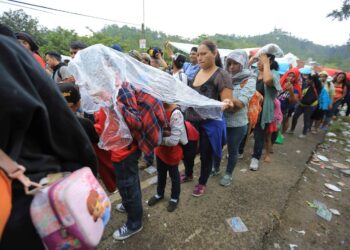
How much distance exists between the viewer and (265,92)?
3.53m

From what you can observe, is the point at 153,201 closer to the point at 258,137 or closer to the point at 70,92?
the point at 70,92

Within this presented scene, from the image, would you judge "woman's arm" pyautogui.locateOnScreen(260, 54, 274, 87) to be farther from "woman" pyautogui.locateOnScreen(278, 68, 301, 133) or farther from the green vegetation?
the green vegetation

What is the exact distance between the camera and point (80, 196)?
753 millimetres

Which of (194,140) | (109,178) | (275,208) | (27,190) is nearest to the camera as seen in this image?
(27,190)

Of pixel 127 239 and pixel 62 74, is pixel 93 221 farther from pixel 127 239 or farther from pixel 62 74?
pixel 62 74

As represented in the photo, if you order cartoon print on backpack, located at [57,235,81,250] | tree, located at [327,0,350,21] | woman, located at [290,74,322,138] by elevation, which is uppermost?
tree, located at [327,0,350,21]

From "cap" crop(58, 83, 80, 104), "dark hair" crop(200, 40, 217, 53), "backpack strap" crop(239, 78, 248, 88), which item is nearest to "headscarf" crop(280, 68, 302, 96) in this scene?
"backpack strap" crop(239, 78, 248, 88)

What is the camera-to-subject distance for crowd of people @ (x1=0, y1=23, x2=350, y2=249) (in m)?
0.66

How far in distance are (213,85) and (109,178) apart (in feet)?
4.67

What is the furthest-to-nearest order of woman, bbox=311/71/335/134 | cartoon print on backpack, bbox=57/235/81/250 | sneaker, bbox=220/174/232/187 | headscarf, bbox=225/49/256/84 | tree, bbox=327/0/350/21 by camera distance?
tree, bbox=327/0/350/21
woman, bbox=311/71/335/134
sneaker, bbox=220/174/232/187
headscarf, bbox=225/49/256/84
cartoon print on backpack, bbox=57/235/81/250

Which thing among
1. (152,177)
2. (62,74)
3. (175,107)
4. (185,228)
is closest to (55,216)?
(175,107)

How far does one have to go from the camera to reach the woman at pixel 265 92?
3.27m

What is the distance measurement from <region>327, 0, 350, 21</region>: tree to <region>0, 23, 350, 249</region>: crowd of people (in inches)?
340

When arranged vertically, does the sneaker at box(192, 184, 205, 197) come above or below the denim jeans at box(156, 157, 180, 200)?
below
